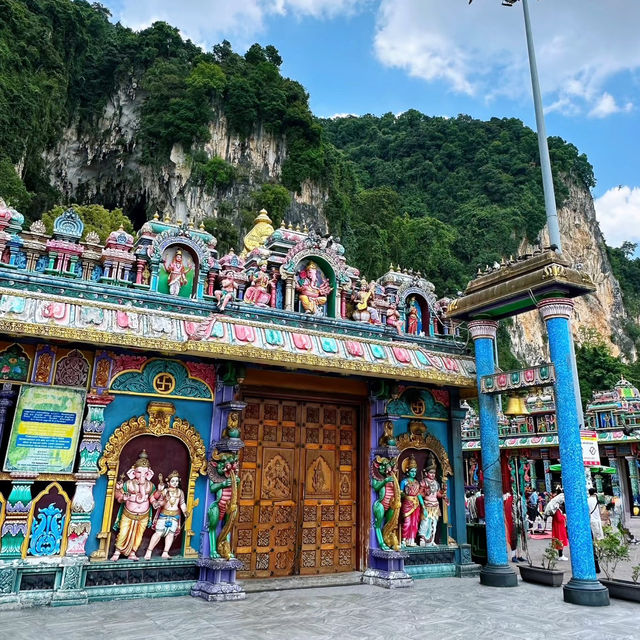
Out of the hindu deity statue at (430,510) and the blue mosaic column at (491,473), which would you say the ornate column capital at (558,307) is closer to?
the blue mosaic column at (491,473)

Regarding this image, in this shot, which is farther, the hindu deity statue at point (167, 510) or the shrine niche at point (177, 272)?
the shrine niche at point (177, 272)

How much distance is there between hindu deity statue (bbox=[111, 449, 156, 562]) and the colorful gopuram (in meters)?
0.02

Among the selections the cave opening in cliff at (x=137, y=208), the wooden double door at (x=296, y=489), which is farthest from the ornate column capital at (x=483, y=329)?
the cave opening in cliff at (x=137, y=208)

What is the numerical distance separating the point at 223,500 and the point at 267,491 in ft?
4.49

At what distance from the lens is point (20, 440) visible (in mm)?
7262

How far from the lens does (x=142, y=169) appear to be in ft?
138

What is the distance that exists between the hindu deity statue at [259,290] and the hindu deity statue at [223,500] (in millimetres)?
2660

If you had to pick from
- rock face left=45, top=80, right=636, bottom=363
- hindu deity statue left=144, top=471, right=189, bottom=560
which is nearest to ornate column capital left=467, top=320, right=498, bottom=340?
hindu deity statue left=144, top=471, right=189, bottom=560

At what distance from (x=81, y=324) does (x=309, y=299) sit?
4.01 metres

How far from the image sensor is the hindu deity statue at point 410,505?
990 cm

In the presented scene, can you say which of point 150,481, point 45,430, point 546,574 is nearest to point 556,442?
point 546,574

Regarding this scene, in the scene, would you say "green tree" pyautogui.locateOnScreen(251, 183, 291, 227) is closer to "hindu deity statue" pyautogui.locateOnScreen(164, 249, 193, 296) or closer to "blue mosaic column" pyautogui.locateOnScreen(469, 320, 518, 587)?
"blue mosaic column" pyautogui.locateOnScreen(469, 320, 518, 587)

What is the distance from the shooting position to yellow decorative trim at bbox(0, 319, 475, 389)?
6941 mm

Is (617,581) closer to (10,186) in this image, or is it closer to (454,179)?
(10,186)
